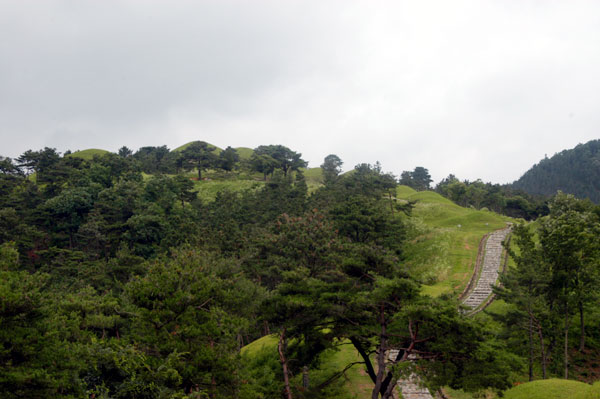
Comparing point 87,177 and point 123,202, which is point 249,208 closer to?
point 123,202

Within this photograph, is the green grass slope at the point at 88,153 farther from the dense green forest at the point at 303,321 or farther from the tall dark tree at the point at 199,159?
the dense green forest at the point at 303,321

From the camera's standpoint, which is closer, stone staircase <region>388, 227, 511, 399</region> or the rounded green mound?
the rounded green mound

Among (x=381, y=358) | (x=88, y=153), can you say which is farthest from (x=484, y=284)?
(x=88, y=153)

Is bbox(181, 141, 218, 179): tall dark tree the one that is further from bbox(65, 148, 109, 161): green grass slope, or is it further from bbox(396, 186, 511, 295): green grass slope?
bbox(396, 186, 511, 295): green grass slope

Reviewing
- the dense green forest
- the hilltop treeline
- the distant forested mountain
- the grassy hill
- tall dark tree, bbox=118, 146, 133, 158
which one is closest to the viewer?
the hilltop treeline

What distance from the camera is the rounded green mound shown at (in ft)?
49.1

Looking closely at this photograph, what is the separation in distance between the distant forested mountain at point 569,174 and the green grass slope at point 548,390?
557ft

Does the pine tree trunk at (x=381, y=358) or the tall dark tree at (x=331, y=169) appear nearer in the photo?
the pine tree trunk at (x=381, y=358)

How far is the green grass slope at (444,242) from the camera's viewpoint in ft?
123

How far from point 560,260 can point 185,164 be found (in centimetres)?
7999

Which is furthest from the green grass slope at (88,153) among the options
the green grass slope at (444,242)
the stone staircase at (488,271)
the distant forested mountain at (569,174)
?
the distant forested mountain at (569,174)

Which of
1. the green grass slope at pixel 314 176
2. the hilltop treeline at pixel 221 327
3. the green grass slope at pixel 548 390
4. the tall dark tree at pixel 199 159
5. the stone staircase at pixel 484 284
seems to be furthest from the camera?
the green grass slope at pixel 314 176

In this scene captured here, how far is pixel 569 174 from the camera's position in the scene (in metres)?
164

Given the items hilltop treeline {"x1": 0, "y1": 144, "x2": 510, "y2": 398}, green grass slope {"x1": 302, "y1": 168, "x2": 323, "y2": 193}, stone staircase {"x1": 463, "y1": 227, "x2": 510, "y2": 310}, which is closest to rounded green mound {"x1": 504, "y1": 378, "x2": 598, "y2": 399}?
hilltop treeline {"x1": 0, "y1": 144, "x2": 510, "y2": 398}
